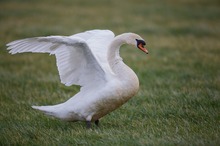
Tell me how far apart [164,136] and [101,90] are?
996 mm

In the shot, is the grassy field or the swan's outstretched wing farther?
the swan's outstretched wing

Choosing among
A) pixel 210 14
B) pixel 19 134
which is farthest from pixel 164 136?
pixel 210 14

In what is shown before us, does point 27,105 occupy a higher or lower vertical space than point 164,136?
lower

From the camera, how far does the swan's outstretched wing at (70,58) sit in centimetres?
591

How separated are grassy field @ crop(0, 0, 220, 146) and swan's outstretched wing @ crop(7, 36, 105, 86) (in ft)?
2.03

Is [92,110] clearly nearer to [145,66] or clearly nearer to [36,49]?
[36,49]

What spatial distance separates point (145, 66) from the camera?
10.3 metres

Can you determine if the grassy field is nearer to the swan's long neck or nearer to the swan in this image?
the swan

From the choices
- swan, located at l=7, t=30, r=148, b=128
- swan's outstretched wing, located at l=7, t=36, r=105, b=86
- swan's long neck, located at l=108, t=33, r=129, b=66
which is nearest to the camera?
swan, located at l=7, t=30, r=148, b=128

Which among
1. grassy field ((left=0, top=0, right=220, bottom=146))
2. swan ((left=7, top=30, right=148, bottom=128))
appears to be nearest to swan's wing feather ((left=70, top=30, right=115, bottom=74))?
swan ((left=7, top=30, right=148, bottom=128))

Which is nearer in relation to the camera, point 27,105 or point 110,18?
point 27,105

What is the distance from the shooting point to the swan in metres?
5.73

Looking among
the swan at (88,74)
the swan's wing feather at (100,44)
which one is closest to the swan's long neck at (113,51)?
the swan at (88,74)

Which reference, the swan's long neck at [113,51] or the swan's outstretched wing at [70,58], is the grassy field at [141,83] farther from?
the swan's long neck at [113,51]
